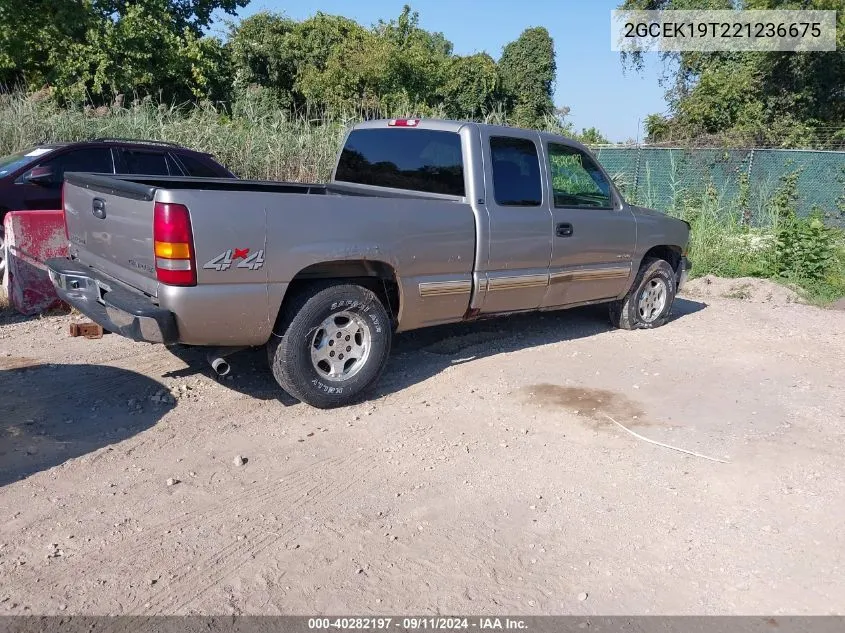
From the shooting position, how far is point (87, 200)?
5.07 meters

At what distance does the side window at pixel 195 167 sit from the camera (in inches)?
364

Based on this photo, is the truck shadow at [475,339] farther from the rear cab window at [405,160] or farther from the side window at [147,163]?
the side window at [147,163]

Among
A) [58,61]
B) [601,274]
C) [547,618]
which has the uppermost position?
[58,61]

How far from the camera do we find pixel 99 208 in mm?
4871

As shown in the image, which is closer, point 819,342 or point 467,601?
point 467,601

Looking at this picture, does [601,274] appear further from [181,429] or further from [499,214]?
[181,429]

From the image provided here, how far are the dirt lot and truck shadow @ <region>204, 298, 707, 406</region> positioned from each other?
0.04 meters

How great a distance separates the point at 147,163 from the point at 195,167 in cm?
59

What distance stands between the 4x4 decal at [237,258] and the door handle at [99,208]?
3.40 feet

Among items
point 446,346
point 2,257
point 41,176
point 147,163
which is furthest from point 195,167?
point 446,346

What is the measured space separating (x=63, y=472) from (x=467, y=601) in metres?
2.39

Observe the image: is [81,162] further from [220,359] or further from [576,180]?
[576,180]

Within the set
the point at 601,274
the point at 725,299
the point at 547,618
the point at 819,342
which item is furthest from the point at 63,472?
the point at 725,299

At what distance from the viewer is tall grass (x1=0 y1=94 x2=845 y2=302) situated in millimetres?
11148
